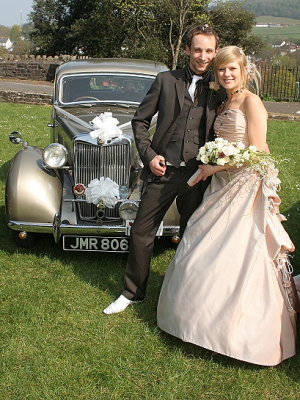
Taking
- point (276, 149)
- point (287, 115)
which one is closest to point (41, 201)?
point (276, 149)

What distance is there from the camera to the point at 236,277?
3.31 meters

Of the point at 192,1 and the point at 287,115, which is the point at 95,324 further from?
the point at 192,1

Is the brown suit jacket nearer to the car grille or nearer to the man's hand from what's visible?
the man's hand

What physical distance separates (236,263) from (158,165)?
2.94 ft

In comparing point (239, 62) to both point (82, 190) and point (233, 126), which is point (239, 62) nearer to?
point (233, 126)

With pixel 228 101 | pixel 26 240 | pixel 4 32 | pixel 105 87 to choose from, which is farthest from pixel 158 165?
pixel 4 32

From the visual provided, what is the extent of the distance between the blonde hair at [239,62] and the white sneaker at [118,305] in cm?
177

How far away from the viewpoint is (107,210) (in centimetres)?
508

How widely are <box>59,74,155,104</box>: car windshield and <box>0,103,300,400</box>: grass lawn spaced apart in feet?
6.79

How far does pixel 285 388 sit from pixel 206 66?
2.21 metres

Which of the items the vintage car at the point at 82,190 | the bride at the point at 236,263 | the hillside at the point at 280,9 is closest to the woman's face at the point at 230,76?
the bride at the point at 236,263

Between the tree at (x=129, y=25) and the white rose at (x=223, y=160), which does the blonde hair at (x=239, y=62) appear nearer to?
the white rose at (x=223, y=160)

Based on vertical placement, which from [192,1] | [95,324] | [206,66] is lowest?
[95,324]

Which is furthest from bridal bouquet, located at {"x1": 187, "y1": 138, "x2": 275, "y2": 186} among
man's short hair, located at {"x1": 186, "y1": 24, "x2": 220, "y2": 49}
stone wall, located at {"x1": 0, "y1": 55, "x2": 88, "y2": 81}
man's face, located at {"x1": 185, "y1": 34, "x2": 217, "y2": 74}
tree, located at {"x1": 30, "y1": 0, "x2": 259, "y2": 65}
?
stone wall, located at {"x1": 0, "y1": 55, "x2": 88, "y2": 81}
